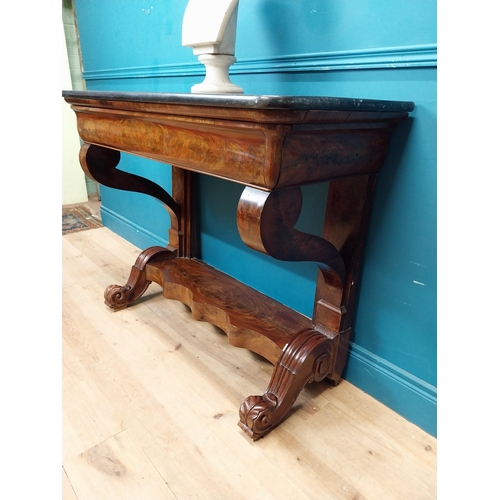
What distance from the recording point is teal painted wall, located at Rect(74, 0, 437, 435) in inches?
34.6

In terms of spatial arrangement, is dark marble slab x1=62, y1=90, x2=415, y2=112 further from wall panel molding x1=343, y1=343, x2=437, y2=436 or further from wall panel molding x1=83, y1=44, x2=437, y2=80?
wall panel molding x1=343, y1=343, x2=437, y2=436

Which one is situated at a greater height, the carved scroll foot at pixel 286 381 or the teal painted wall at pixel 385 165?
the teal painted wall at pixel 385 165

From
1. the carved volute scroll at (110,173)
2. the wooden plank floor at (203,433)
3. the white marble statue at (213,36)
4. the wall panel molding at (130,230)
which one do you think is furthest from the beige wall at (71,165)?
the white marble statue at (213,36)

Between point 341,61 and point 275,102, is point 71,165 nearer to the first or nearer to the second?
point 341,61

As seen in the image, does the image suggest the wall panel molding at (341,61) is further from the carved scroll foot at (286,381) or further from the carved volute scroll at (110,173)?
the carved scroll foot at (286,381)

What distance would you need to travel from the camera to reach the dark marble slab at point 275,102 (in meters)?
0.62

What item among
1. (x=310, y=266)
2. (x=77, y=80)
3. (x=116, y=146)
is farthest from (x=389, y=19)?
(x=77, y=80)

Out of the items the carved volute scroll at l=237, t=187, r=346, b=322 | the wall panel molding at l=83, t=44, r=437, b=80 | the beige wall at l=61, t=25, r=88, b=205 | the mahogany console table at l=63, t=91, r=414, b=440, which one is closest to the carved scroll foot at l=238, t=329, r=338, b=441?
the mahogany console table at l=63, t=91, r=414, b=440

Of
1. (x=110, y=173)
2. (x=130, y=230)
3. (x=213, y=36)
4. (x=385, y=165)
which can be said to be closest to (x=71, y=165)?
(x=130, y=230)

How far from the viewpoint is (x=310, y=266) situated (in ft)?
4.07

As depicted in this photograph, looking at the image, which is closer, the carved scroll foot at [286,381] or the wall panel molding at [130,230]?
the carved scroll foot at [286,381]

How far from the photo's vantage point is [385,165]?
98cm

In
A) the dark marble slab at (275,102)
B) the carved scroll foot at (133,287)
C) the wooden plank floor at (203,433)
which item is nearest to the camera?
the dark marble slab at (275,102)

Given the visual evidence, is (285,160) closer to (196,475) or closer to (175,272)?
(196,475)
